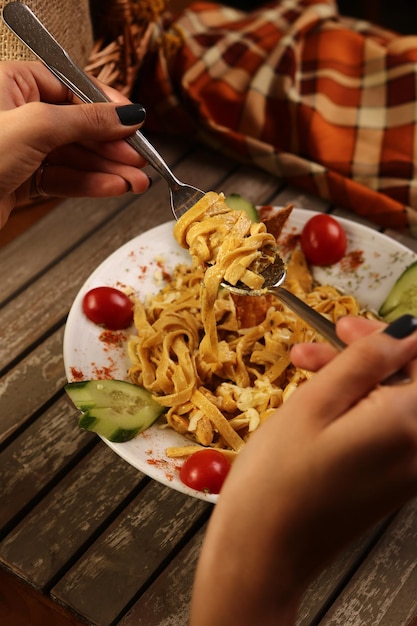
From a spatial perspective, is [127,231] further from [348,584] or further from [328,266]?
[348,584]

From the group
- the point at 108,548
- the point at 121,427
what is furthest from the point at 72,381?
the point at 108,548

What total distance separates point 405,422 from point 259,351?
3.48 ft

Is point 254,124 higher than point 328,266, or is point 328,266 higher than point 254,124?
point 254,124

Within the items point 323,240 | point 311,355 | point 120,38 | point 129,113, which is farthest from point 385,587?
A: point 120,38

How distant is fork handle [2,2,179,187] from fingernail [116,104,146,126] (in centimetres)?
8

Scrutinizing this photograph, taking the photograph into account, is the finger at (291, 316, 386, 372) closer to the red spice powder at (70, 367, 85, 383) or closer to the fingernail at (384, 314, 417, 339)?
the fingernail at (384, 314, 417, 339)

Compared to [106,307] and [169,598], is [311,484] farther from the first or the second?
[106,307]

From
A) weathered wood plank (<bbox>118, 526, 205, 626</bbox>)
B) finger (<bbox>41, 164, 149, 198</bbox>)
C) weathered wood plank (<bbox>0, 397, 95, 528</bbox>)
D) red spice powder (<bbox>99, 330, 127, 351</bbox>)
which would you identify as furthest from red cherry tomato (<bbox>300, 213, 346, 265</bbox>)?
weathered wood plank (<bbox>118, 526, 205, 626</bbox>)

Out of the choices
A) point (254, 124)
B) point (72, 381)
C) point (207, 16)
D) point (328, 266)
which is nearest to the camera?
point (72, 381)

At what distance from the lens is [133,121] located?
7.32ft

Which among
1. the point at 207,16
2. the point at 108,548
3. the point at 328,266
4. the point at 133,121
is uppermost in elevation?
the point at 133,121

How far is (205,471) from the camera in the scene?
1.92 metres

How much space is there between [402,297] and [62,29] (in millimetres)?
1622

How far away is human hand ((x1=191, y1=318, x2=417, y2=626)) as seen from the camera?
133cm
